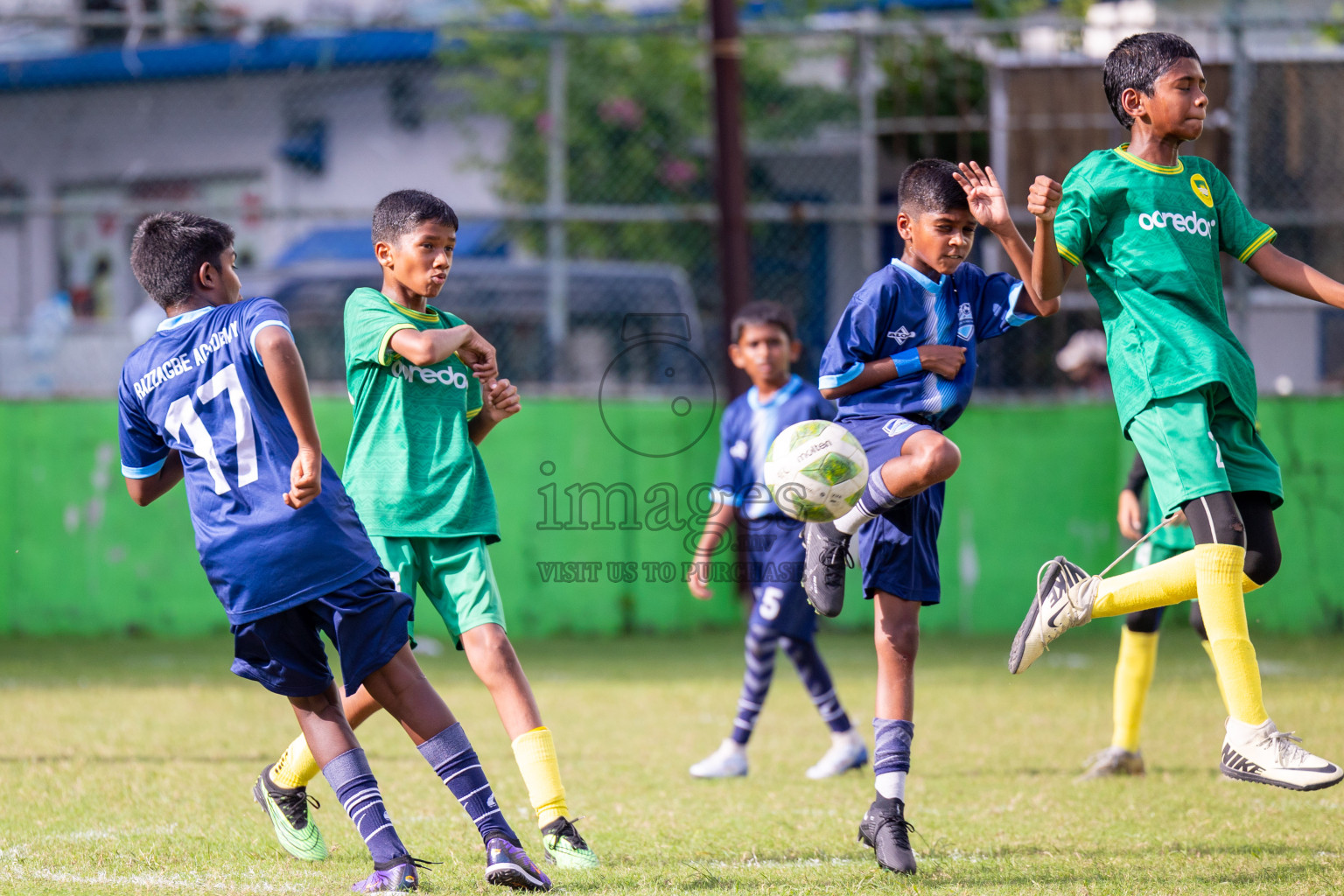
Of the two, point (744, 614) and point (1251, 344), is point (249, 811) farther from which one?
point (1251, 344)

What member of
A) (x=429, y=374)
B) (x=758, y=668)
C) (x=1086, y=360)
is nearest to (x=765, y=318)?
(x=758, y=668)

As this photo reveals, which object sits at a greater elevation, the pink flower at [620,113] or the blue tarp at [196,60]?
the blue tarp at [196,60]

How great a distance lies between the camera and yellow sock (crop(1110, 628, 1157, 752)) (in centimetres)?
518

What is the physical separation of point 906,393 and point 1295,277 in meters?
1.10

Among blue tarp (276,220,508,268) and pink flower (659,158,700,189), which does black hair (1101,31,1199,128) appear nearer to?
pink flower (659,158,700,189)

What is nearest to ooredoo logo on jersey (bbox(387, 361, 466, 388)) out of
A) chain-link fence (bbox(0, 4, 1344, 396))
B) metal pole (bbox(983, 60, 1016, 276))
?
chain-link fence (bbox(0, 4, 1344, 396))

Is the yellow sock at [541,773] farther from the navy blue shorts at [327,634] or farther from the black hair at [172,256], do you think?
the black hair at [172,256]

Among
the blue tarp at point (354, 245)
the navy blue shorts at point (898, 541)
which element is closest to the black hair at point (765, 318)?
the navy blue shorts at point (898, 541)

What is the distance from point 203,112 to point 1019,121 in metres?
9.14

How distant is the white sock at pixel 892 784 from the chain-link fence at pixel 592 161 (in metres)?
6.02

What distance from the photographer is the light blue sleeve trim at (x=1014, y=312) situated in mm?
4016

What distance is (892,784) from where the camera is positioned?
3758 mm

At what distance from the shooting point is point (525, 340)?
989cm

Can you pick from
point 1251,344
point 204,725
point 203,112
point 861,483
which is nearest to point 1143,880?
point 861,483
